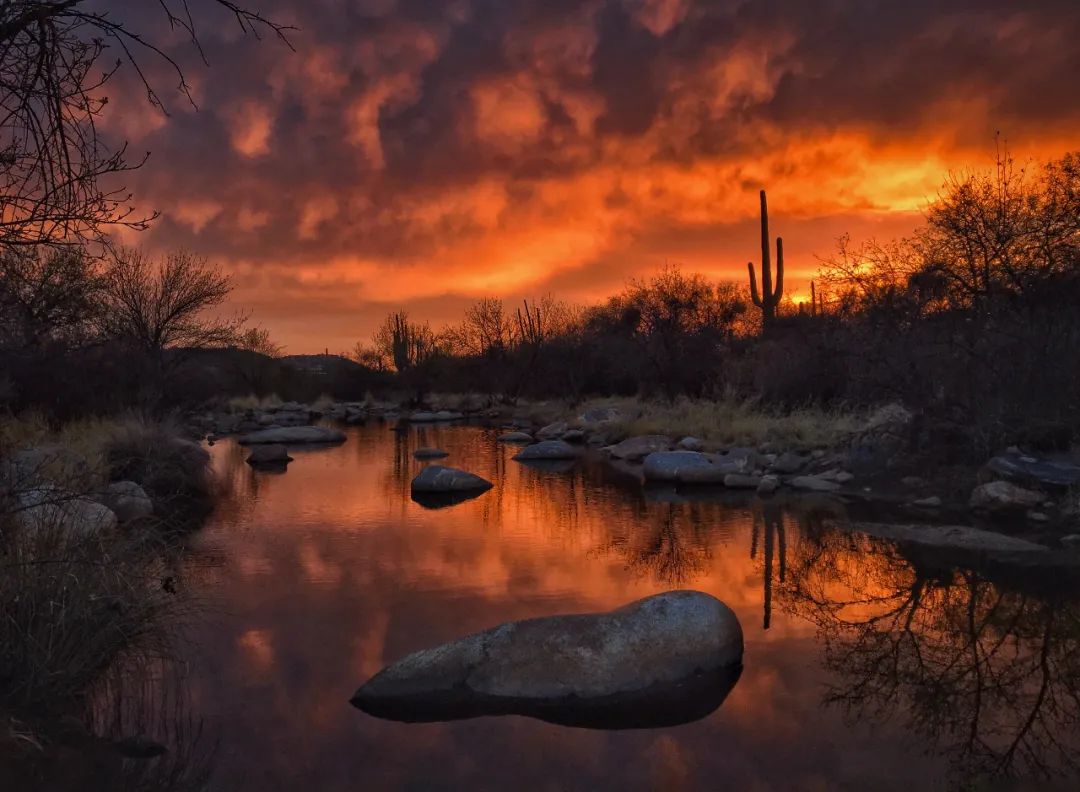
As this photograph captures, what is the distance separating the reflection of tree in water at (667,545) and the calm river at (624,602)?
0.16 feet

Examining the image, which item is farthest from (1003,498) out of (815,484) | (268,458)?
(268,458)

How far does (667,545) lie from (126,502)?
25.4 ft

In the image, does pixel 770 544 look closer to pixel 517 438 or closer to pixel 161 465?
pixel 161 465

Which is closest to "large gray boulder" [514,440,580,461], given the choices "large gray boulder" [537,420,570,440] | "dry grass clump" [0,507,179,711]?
"large gray boulder" [537,420,570,440]

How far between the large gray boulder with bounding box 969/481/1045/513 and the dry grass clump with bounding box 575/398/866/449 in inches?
192

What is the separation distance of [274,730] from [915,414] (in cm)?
1206

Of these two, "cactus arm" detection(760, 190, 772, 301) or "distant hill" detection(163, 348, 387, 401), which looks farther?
"distant hill" detection(163, 348, 387, 401)

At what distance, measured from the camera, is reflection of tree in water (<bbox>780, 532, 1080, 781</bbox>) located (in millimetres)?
4633

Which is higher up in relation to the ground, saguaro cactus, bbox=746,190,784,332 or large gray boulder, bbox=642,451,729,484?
saguaro cactus, bbox=746,190,784,332

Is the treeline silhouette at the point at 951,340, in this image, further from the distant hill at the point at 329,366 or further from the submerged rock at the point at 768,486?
the distant hill at the point at 329,366

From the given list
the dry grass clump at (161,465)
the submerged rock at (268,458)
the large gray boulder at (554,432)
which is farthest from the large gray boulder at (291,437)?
the dry grass clump at (161,465)

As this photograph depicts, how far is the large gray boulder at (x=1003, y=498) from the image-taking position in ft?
34.5

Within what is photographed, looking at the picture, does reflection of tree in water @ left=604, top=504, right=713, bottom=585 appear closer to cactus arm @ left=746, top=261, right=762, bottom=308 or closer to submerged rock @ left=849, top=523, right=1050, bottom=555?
submerged rock @ left=849, top=523, right=1050, bottom=555

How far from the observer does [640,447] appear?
1933 cm
